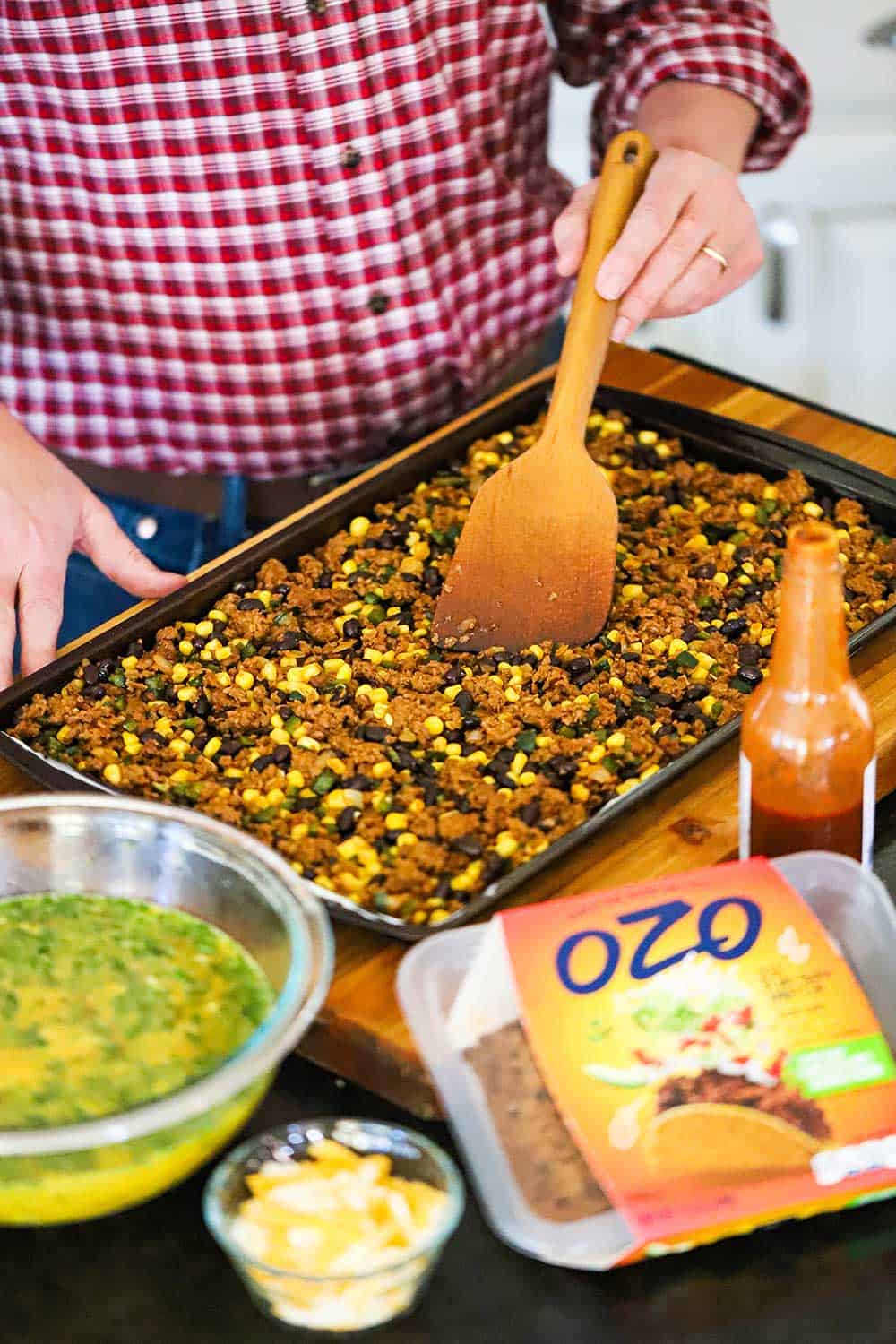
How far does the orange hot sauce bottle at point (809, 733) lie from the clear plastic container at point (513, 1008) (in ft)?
0.13

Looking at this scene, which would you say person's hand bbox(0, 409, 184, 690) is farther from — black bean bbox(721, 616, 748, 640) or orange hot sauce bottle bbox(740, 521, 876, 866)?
orange hot sauce bottle bbox(740, 521, 876, 866)

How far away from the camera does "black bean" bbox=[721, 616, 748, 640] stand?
1.65m

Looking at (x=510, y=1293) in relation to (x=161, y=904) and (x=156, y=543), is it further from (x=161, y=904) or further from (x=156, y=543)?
(x=156, y=543)

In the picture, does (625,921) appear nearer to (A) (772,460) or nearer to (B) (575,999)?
(B) (575,999)

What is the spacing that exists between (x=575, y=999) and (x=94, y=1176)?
0.33 meters

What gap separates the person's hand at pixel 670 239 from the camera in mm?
1726

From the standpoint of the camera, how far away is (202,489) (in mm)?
2098

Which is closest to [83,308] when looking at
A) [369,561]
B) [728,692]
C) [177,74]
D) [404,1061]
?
[177,74]

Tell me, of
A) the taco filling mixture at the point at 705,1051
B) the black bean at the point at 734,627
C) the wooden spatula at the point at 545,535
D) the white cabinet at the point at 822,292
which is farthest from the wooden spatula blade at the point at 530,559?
the white cabinet at the point at 822,292

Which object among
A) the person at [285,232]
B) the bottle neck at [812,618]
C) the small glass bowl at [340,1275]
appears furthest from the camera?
the person at [285,232]

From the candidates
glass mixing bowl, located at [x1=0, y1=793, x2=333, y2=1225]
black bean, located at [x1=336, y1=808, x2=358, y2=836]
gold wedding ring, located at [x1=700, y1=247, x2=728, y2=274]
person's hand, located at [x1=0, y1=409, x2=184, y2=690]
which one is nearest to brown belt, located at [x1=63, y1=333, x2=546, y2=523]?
person's hand, located at [x1=0, y1=409, x2=184, y2=690]

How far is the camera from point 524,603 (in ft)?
5.49

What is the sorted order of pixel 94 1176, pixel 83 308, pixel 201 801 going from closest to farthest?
pixel 94 1176, pixel 201 801, pixel 83 308

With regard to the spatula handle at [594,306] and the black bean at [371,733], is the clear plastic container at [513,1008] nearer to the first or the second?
the black bean at [371,733]
